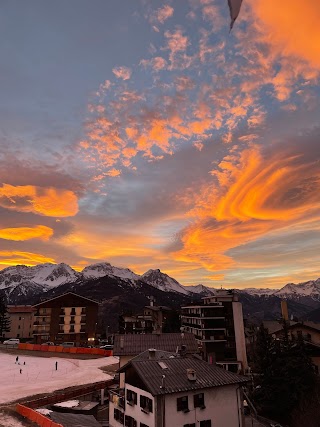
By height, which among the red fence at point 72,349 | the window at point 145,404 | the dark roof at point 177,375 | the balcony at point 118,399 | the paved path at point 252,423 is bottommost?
the paved path at point 252,423

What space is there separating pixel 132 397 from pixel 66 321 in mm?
83777

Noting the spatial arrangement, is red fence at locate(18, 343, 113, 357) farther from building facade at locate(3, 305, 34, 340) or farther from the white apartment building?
the white apartment building

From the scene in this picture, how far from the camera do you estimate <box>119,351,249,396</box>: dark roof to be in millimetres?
34156

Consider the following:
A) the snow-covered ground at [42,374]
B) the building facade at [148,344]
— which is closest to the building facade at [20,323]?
the snow-covered ground at [42,374]

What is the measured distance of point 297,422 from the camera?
4575cm

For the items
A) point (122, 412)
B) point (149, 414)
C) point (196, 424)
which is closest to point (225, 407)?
point (196, 424)

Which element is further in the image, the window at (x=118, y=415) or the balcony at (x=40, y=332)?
the balcony at (x=40, y=332)

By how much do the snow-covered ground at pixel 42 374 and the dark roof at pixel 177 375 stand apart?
22324 millimetres

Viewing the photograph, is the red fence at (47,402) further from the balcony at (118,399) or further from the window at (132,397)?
the window at (132,397)

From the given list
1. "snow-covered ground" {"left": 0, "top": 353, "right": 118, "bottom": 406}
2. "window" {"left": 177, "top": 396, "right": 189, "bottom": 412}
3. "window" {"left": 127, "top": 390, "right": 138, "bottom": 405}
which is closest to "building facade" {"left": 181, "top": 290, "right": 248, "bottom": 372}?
"snow-covered ground" {"left": 0, "top": 353, "right": 118, "bottom": 406}

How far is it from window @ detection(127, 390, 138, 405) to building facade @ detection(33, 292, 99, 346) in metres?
78.8

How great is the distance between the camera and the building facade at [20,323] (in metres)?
135

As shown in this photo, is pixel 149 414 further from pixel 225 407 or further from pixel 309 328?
pixel 309 328

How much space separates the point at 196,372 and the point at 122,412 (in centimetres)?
1042
